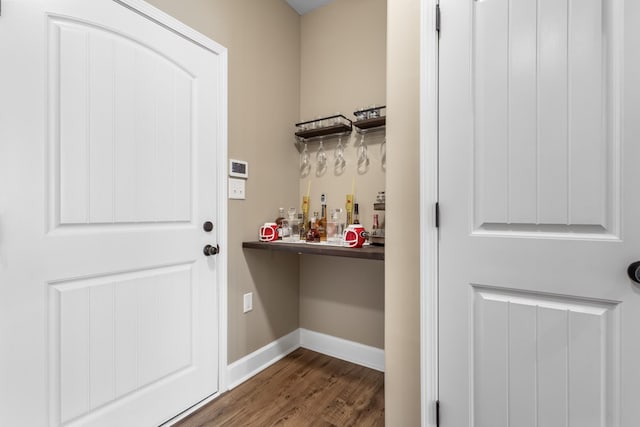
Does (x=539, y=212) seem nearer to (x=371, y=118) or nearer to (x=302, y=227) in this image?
(x=371, y=118)

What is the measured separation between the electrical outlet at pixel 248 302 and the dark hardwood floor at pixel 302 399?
A: 45 cm

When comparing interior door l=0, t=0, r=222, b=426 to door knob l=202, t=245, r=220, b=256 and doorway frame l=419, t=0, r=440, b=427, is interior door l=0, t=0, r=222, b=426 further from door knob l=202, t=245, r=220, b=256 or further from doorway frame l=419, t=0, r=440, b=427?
doorway frame l=419, t=0, r=440, b=427

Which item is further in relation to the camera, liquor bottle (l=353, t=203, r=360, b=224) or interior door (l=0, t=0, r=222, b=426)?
liquor bottle (l=353, t=203, r=360, b=224)

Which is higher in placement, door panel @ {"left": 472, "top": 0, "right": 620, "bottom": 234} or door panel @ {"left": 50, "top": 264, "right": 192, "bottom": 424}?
door panel @ {"left": 472, "top": 0, "right": 620, "bottom": 234}

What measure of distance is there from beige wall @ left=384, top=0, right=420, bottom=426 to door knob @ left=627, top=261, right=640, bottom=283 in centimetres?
61

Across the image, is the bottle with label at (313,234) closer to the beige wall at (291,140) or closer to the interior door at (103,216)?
the beige wall at (291,140)

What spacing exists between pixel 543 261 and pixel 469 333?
1.19ft

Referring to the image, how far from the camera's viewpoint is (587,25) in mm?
907

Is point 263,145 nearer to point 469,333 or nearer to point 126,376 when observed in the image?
point 126,376

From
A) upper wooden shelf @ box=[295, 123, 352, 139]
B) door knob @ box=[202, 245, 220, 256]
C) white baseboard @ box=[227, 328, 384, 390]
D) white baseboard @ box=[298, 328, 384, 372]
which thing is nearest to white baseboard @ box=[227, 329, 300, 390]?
white baseboard @ box=[227, 328, 384, 390]

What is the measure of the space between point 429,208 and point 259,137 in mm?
1331

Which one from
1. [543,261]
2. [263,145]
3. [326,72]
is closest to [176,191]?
[263,145]

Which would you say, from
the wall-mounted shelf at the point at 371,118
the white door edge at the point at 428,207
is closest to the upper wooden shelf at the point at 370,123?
the wall-mounted shelf at the point at 371,118

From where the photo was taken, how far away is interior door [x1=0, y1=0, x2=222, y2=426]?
41.5 inches
